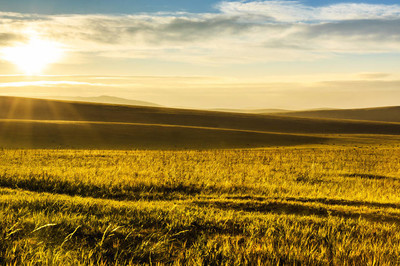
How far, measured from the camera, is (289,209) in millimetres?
8656

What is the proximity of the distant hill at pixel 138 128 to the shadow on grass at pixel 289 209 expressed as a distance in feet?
119

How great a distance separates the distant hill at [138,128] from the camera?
48562mm

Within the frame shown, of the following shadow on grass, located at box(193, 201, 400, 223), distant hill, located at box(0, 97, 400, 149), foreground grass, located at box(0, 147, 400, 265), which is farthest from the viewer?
distant hill, located at box(0, 97, 400, 149)

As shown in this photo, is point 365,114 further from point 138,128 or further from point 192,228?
point 192,228

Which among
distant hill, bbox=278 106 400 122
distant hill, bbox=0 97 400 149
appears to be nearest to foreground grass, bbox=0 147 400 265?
distant hill, bbox=0 97 400 149

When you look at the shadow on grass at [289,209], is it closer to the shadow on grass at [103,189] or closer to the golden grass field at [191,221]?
the golden grass field at [191,221]

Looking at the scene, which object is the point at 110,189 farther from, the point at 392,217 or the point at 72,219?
the point at 392,217

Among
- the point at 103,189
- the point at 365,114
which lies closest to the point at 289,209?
the point at 103,189

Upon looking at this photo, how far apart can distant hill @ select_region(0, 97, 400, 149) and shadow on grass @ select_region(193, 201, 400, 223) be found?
36.2 metres

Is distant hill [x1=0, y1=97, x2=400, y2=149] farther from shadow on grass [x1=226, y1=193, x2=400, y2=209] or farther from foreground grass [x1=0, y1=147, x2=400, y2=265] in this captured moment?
shadow on grass [x1=226, y1=193, x2=400, y2=209]

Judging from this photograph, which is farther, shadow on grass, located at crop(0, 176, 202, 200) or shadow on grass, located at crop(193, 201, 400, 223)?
shadow on grass, located at crop(0, 176, 202, 200)

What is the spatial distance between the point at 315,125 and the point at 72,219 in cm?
9868

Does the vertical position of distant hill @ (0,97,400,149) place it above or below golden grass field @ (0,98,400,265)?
below

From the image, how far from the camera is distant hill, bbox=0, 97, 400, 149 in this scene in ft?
159
